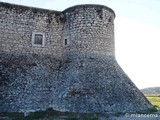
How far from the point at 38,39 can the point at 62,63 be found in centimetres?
265

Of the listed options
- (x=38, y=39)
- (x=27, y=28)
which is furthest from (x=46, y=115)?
(x=27, y=28)

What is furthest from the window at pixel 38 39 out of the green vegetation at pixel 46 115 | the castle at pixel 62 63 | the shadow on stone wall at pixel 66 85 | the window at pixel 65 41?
the green vegetation at pixel 46 115

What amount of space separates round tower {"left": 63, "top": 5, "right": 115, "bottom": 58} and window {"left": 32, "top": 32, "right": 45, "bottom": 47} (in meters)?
1.75

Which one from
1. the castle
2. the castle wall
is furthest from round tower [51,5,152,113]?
the castle wall

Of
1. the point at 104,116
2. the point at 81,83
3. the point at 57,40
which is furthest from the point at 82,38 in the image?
the point at 104,116

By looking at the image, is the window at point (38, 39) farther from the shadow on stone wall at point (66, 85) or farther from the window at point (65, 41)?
the window at point (65, 41)

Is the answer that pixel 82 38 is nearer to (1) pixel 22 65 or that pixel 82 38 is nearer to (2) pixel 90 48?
(2) pixel 90 48

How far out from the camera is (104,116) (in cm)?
1084

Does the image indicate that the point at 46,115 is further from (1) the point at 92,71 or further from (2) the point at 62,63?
(2) the point at 62,63

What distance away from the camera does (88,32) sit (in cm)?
1483

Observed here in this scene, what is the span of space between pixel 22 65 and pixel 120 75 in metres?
7.21

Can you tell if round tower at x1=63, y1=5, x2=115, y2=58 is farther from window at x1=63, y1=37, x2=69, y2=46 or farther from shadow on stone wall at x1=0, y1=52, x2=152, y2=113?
shadow on stone wall at x1=0, y1=52, x2=152, y2=113

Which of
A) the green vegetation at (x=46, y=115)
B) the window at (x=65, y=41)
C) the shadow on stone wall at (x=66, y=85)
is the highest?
the window at (x=65, y=41)

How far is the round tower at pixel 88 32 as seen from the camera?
577 inches
